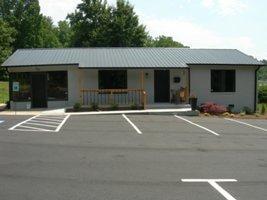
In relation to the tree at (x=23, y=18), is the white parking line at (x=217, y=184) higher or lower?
lower

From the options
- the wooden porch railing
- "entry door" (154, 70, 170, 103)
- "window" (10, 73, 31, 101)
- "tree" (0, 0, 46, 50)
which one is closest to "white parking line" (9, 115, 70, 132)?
the wooden porch railing

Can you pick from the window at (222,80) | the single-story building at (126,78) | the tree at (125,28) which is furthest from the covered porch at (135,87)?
the tree at (125,28)

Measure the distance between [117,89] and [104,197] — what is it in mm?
23983

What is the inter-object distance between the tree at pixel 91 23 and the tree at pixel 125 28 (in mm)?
786

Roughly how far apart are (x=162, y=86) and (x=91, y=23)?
3244 centimetres

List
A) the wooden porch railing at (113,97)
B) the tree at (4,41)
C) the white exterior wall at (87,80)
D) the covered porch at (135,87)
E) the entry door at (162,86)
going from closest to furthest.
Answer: the wooden porch railing at (113,97), the covered porch at (135,87), the white exterior wall at (87,80), the entry door at (162,86), the tree at (4,41)

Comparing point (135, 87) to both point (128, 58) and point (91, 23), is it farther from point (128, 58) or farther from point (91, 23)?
point (91, 23)

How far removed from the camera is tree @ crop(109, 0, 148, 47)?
62.1m

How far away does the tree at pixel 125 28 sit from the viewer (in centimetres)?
6212

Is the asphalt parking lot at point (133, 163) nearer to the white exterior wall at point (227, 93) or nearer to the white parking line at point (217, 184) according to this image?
the white parking line at point (217, 184)

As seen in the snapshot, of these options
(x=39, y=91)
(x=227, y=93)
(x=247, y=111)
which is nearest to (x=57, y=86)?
(x=39, y=91)

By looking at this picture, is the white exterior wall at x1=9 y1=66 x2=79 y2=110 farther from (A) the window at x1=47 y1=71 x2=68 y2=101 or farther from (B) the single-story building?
(A) the window at x1=47 y1=71 x2=68 y2=101

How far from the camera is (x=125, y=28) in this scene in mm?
62781

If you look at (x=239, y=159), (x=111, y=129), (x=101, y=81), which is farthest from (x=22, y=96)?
(x=239, y=159)
